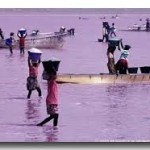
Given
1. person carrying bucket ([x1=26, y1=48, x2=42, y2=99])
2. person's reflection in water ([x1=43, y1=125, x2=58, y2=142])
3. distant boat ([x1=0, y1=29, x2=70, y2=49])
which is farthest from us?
distant boat ([x1=0, y1=29, x2=70, y2=49])

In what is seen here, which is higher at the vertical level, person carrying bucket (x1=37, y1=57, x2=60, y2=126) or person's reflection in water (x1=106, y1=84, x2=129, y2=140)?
person carrying bucket (x1=37, y1=57, x2=60, y2=126)

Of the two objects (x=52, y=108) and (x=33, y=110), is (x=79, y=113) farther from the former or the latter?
(x=52, y=108)

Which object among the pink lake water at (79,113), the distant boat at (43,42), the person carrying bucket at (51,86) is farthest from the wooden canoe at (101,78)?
the distant boat at (43,42)

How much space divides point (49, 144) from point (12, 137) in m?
2.46

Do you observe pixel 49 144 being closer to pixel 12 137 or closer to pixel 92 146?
pixel 92 146

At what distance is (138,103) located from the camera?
605 inches

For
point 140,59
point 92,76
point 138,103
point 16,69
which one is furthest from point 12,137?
point 140,59

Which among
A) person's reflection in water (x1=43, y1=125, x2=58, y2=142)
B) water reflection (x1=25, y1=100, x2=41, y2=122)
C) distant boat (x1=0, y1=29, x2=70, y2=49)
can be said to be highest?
person's reflection in water (x1=43, y1=125, x2=58, y2=142)

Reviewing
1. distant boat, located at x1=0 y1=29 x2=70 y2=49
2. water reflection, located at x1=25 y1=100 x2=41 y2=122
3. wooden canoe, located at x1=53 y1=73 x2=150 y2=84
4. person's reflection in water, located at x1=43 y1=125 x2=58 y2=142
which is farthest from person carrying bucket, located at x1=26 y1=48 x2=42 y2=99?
distant boat, located at x1=0 y1=29 x2=70 y2=49

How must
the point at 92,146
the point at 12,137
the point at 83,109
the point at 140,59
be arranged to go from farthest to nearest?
the point at 140,59 → the point at 83,109 → the point at 12,137 → the point at 92,146

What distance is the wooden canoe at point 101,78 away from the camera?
1848cm

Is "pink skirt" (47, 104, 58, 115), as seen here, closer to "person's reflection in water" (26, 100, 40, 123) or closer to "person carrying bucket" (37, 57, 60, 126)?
"person carrying bucket" (37, 57, 60, 126)

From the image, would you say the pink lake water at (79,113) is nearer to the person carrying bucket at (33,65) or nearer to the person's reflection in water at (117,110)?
the person's reflection in water at (117,110)

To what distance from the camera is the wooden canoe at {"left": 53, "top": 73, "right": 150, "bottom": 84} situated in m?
18.5
